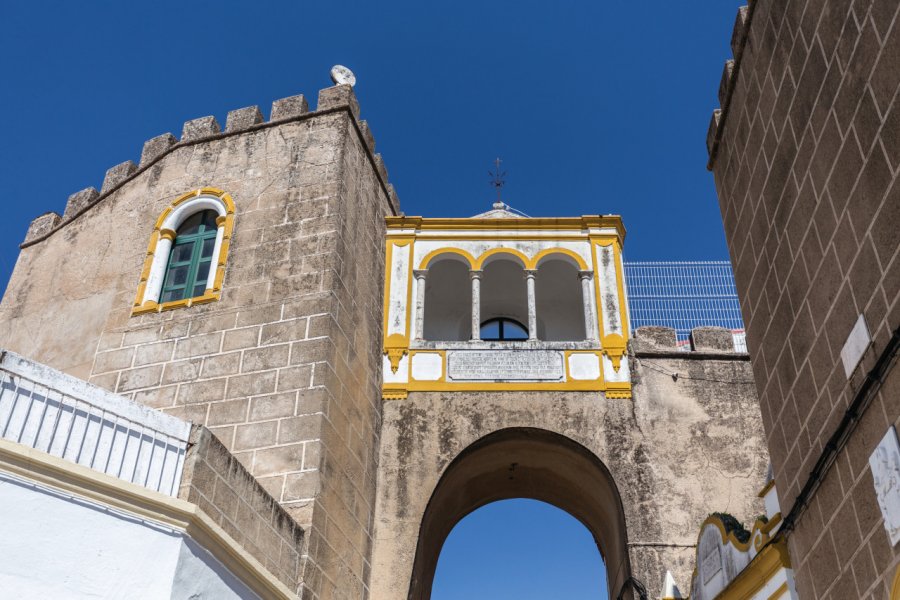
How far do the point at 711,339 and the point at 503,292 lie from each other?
154 inches

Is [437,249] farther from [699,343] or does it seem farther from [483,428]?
[699,343]

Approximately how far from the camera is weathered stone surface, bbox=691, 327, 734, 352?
13.1 metres

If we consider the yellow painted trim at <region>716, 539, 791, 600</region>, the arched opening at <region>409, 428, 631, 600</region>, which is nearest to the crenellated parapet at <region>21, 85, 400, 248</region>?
the arched opening at <region>409, 428, 631, 600</region>

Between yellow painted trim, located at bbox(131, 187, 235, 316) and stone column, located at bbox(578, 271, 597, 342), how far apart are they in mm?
5157

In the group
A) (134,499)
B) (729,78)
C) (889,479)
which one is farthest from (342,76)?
(889,479)

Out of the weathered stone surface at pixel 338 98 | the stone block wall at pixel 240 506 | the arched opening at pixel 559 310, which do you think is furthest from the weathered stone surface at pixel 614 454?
the weathered stone surface at pixel 338 98

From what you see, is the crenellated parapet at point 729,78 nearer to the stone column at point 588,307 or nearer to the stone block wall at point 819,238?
the stone block wall at point 819,238

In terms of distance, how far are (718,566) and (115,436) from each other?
17.5ft

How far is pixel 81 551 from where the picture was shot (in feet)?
20.2

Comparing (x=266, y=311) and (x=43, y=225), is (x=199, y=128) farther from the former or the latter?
(x=266, y=311)

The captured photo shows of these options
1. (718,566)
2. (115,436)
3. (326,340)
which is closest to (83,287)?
(326,340)

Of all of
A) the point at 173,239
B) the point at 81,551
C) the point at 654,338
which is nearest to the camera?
the point at 81,551

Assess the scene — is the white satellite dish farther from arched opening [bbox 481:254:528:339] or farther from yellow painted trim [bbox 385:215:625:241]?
arched opening [bbox 481:254:528:339]

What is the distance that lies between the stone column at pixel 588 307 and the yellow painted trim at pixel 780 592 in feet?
20.8
